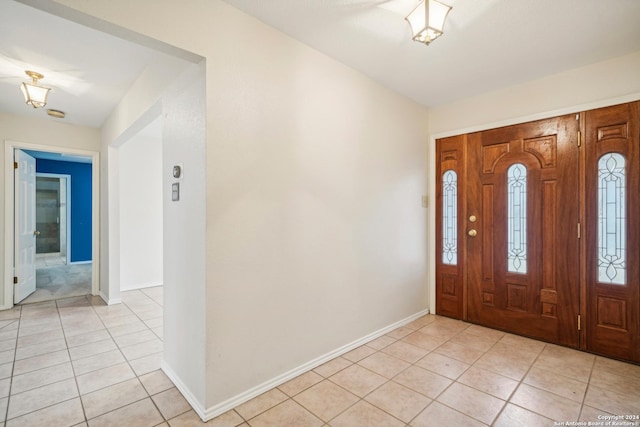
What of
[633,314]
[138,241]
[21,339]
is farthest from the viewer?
[138,241]

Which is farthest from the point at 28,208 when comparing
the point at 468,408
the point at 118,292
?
the point at 468,408

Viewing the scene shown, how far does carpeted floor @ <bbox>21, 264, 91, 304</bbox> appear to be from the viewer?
449 cm

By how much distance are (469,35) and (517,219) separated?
73.8 inches

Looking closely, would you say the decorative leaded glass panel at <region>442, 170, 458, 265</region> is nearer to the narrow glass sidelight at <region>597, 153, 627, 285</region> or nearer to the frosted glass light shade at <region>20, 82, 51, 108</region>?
the narrow glass sidelight at <region>597, 153, 627, 285</region>

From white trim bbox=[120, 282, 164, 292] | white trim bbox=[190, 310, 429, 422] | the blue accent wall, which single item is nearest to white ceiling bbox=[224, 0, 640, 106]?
white trim bbox=[190, 310, 429, 422]

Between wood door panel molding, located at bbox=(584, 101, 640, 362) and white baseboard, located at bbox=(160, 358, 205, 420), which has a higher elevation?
wood door panel molding, located at bbox=(584, 101, 640, 362)

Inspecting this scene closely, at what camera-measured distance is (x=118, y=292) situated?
4.18 metres

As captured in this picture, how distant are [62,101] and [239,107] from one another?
298 cm

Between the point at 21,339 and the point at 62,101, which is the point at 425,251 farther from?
the point at 62,101

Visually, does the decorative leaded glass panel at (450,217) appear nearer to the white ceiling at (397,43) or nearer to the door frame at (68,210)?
→ the white ceiling at (397,43)

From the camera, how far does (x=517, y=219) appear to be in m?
3.04

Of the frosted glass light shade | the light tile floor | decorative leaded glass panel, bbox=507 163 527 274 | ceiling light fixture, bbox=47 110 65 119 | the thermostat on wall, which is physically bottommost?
the light tile floor

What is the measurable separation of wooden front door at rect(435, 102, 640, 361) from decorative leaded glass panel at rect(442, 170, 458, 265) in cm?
1

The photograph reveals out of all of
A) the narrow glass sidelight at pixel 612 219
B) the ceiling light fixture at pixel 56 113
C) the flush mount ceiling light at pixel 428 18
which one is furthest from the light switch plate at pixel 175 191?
the narrow glass sidelight at pixel 612 219
